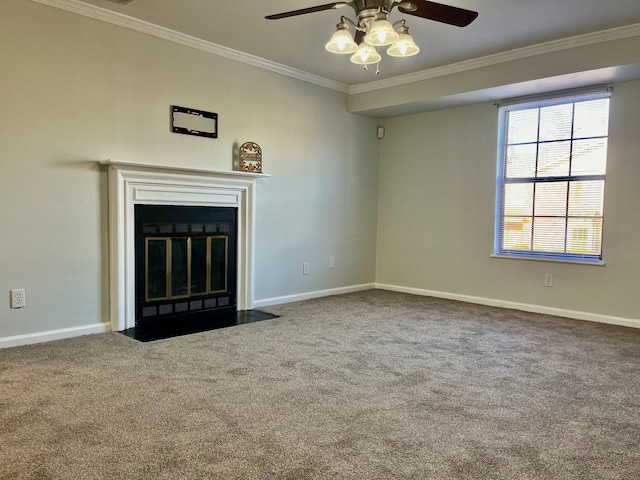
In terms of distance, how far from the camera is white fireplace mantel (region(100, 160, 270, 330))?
3.48m

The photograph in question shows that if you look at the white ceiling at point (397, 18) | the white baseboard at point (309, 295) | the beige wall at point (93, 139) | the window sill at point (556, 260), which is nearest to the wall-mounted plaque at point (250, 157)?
the beige wall at point (93, 139)

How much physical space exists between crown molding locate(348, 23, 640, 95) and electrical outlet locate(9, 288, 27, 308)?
3.85m

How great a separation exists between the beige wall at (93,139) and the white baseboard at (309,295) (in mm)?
75

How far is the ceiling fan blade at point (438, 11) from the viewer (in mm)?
2348

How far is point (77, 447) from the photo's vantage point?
1.79 m

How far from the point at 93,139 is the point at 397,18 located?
97.4 inches

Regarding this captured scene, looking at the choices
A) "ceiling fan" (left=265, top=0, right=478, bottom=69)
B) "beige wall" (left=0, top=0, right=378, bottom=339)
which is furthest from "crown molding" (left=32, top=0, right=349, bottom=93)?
"ceiling fan" (left=265, top=0, right=478, bottom=69)

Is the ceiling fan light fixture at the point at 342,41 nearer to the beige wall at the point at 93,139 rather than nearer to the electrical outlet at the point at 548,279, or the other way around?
the beige wall at the point at 93,139

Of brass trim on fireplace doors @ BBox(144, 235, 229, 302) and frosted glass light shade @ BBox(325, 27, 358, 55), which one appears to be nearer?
frosted glass light shade @ BBox(325, 27, 358, 55)

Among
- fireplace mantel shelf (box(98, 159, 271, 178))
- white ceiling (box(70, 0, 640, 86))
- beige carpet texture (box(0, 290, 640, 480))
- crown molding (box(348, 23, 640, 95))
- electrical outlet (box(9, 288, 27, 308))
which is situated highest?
white ceiling (box(70, 0, 640, 86))

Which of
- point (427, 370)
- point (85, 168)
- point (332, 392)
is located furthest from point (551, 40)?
point (85, 168)

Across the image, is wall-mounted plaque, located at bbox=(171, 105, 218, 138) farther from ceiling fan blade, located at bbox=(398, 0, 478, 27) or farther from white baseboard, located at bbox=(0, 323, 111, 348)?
ceiling fan blade, located at bbox=(398, 0, 478, 27)

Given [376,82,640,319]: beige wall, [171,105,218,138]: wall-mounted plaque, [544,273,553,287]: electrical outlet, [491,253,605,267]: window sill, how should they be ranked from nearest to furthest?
[171,105,218,138]: wall-mounted plaque < [376,82,640,319]: beige wall < [491,253,605,267]: window sill < [544,273,553,287]: electrical outlet

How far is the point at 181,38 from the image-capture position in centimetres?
382
